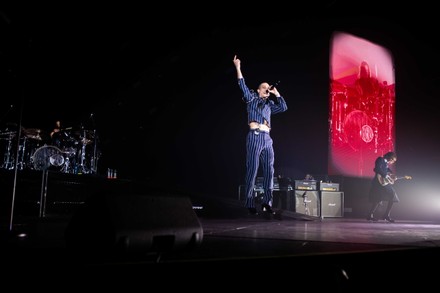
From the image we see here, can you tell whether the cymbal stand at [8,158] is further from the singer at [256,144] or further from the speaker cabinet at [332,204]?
the speaker cabinet at [332,204]

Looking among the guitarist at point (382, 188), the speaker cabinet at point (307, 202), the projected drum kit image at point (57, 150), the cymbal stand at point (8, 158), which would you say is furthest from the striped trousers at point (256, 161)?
the cymbal stand at point (8, 158)

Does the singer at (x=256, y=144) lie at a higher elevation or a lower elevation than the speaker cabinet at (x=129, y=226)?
higher

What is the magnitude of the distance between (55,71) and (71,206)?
12.0ft

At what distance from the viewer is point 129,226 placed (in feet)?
5.26

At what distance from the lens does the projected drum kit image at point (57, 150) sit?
7.41m

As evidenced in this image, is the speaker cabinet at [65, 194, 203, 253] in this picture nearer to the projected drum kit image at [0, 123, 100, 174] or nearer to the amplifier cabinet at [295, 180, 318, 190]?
the amplifier cabinet at [295, 180, 318, 190]

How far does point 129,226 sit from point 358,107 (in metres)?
8.28

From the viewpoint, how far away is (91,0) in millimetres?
6484

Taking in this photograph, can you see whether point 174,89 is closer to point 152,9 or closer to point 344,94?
→ point 152,9

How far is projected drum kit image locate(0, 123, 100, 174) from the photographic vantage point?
7406 millimetres

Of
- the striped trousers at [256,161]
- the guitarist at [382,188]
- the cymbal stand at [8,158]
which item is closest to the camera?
the striped trousers at [256,161]

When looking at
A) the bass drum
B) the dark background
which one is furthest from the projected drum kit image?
the dark background

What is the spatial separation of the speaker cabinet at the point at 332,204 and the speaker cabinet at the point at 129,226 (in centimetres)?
657

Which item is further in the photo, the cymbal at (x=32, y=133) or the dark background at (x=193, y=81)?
the dark background at (x=193, y=81)
